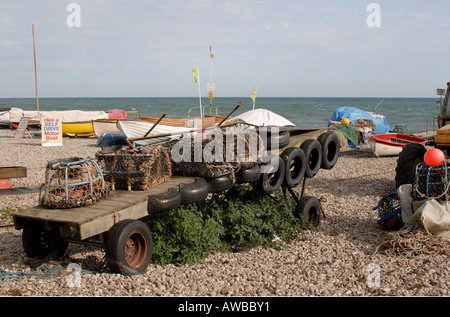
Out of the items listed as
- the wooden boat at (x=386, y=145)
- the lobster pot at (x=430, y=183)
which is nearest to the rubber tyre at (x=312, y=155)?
the lobster pot at (x=430, y=183)

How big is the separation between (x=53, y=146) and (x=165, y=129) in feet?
23.2

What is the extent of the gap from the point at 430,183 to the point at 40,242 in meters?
6.20

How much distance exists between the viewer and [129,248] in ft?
17.9

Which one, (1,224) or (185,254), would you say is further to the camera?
(1,224)

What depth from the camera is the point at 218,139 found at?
22.7 feet

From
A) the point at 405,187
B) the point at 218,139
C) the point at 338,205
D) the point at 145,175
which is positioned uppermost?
the point at 218,139

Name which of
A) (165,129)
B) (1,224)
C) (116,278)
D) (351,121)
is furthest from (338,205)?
(351,121)

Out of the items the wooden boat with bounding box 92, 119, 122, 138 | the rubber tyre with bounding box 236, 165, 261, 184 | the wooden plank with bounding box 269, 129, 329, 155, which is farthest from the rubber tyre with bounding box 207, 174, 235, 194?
the wooden boat with bounding box 92, 119, 122, 138

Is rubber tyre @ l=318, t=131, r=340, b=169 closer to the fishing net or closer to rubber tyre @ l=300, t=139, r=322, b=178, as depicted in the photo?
rubber tyre @ l=300, t=139, r=322, b=178

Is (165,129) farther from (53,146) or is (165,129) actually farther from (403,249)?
(403,249)

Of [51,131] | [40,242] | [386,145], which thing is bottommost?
[40,242]

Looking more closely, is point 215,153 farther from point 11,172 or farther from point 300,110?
point 300,110

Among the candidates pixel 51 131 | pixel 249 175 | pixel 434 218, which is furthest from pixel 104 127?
pixel 434 218

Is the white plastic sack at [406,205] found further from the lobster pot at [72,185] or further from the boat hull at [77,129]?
the boat hull at [77,129]
